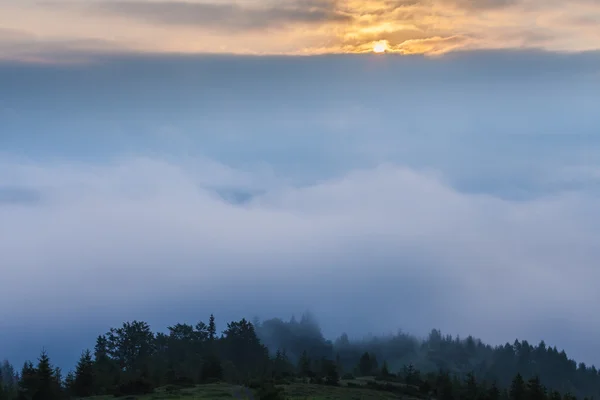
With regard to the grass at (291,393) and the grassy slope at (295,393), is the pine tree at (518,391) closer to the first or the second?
the grass at (291,393)

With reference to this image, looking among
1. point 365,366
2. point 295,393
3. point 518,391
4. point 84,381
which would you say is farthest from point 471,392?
point 84,381

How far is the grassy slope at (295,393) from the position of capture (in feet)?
313

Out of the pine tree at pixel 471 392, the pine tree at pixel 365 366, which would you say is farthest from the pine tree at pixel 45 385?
the pine tree at pixel 365 366

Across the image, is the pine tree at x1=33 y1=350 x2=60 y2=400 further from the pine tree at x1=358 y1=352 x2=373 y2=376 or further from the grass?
the pine tree at x1=358 y1=352 x2=373 y2=376

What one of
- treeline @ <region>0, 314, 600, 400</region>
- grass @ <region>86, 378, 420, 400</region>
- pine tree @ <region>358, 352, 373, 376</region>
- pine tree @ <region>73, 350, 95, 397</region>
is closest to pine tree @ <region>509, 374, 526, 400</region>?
treeline @ <region>0, 314, 600, 400</region>

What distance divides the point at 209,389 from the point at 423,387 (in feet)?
144

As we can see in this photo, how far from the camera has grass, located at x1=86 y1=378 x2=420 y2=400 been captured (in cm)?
9531

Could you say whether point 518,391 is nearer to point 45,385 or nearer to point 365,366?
point 365,366

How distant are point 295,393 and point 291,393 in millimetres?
613

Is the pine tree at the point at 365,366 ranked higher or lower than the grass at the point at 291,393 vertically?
higher

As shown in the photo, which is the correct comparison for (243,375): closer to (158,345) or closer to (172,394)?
(158,345)

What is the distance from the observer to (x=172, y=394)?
96062 mm

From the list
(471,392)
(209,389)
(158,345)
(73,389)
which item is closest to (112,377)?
(73,389)

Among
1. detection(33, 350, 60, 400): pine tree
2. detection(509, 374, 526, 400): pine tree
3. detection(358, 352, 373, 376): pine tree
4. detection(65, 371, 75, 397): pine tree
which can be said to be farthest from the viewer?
detection(358, 352, 373, 376): pine tree
